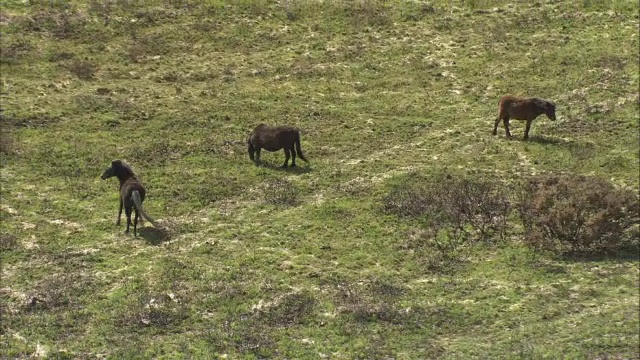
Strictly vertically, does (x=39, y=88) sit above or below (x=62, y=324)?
above

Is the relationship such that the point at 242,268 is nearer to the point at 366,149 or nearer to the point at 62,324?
the point at 62,324

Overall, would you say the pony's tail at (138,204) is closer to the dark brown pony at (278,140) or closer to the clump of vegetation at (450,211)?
the dark brown pony at (278,140)

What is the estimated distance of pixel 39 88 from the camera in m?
39.3

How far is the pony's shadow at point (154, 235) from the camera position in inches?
978

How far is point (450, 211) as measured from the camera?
84.1 feet

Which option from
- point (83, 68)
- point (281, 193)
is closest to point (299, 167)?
point (281, 193)

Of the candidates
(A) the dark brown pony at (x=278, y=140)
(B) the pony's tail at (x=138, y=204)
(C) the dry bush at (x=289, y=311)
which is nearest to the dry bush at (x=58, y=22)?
(A) the dark brown pony at (x=278, y=140)

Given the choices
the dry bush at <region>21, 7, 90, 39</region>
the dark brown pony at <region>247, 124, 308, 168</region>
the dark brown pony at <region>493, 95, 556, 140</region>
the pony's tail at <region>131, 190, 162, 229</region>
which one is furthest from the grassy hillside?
the dark brown pony at <region>247, 124, 308, 168</region>

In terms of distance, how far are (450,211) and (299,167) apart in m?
7.46

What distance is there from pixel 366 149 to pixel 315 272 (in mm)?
11017

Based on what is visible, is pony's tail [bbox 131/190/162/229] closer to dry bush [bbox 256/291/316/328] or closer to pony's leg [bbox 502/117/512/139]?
dry bush [bbox 256/291/316/328]

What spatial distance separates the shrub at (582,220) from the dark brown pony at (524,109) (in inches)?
356

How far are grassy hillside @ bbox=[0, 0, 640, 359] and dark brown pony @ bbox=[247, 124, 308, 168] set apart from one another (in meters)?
0.93

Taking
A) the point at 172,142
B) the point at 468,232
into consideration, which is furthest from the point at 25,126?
the point at 468,232
